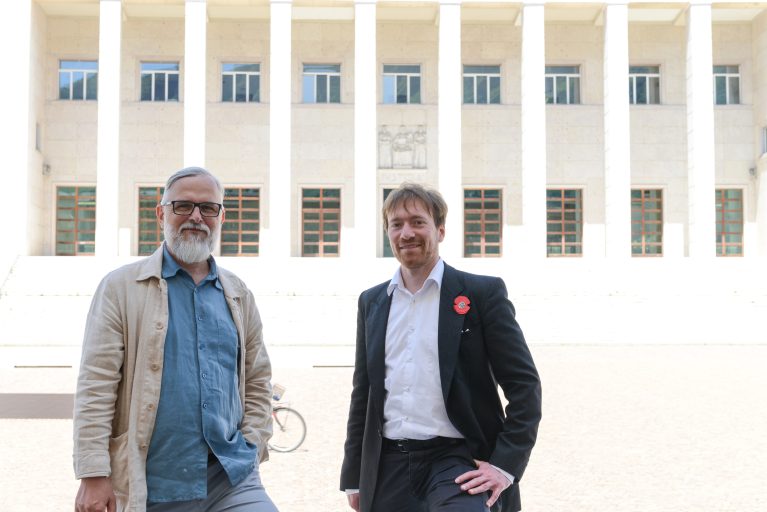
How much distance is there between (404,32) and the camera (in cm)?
3356

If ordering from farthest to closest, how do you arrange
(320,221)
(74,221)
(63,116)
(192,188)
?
(320,221), (74,221), (63,116), (192,188)

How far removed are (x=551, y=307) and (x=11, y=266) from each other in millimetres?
18028

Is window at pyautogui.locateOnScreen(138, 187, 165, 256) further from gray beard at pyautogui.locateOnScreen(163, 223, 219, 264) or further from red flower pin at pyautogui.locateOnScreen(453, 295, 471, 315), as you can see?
red flower pin at pyautogui.locateOnScreen(453, 295, 471, 315)

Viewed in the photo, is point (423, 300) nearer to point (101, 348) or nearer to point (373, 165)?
point (101, 348)

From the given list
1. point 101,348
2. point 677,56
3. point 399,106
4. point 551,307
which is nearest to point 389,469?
point 101,348

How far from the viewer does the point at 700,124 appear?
29703mm

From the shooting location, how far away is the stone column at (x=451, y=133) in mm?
29266

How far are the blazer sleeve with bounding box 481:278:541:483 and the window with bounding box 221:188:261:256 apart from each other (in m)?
31.0

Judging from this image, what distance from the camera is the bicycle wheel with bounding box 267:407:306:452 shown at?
8.16m

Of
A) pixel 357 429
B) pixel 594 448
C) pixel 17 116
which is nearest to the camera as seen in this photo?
pixel 357 429

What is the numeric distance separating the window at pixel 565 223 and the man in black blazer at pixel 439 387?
31.6m

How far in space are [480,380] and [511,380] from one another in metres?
0.13

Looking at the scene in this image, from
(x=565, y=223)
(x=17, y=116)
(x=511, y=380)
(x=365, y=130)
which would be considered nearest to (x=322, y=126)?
(x=365, y=130)

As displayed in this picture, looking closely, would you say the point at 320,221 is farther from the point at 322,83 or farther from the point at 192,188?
the point at 192,188
